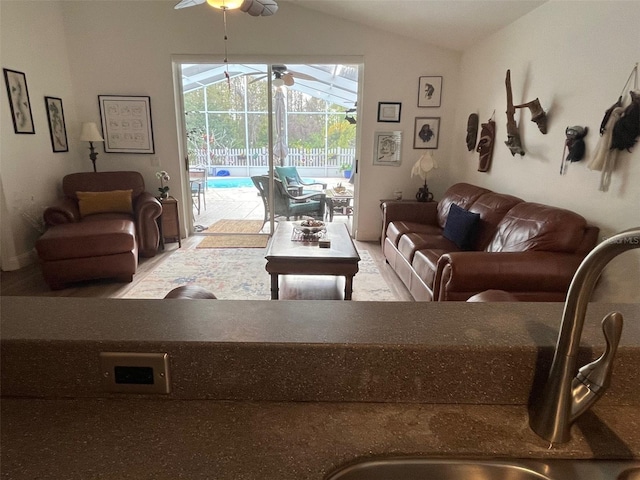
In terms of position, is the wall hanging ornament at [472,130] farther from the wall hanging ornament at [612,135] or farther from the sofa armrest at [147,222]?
the sofa armrest at [147,222]

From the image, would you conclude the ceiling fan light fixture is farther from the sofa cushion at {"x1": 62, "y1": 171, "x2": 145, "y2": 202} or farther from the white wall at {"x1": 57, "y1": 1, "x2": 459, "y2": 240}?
the sofa cushion at {"x1": 62, "y1": 171, "x2": 145, "y2": 202}

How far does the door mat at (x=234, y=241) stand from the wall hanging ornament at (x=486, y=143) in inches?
104

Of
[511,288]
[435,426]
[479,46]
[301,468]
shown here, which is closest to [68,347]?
[301,468]

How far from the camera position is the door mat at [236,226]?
5332 millimetres

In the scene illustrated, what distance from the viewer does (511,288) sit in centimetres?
221

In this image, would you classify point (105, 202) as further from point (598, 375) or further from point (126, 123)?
point (598, 375)

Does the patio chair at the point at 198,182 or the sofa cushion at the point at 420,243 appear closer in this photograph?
the sofa cushion at the point at 420,243

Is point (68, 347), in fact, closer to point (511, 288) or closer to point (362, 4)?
point (511, 288)

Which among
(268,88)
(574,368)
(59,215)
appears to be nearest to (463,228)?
(574,368)

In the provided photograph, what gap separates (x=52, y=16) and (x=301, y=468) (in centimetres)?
540

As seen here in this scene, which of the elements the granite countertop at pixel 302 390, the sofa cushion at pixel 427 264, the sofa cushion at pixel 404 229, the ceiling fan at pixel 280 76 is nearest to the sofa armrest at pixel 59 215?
the ceiling fan at pixel 280 76

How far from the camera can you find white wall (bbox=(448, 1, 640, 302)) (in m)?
2.15

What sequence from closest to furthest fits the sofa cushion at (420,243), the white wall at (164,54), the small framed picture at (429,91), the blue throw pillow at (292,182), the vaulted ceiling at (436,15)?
the sofa cushion at (420,243), the vaulted ceiling at (436,15), the white wall at (164,54), the small framed picture at (429,91), the blue throw pillow at (292,182)

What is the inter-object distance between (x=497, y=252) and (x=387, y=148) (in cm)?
265
